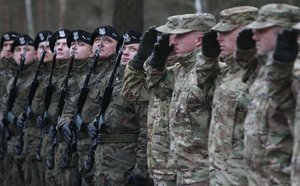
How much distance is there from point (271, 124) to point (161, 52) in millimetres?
1896

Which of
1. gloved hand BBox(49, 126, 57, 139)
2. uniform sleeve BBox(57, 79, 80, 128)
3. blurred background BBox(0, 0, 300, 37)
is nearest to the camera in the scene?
uniform sleeve BBox(57, 79, 80, 128)

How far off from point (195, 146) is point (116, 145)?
162cm

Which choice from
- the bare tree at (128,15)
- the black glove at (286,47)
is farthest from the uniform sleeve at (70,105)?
the black glove at (286,47)

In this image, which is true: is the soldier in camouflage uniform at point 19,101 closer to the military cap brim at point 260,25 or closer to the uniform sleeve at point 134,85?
the uniform sleeve at point 134,85

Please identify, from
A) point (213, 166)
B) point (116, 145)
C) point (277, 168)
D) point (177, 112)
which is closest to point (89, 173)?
point (116, 145)

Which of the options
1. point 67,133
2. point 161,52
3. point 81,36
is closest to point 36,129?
point 67,133

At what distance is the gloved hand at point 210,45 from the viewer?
5.84 metres

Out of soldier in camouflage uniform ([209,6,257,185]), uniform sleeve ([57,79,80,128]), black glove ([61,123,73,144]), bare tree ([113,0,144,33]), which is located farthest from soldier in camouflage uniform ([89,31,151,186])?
bare tree ([113,0,144,33])

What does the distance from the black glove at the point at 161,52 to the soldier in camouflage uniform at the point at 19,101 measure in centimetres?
371

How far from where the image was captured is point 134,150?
7645 mm

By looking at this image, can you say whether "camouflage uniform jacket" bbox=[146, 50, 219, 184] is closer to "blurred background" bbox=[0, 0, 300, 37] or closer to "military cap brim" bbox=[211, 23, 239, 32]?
"military cap brim" bbox=[211, 23, 239, 32]

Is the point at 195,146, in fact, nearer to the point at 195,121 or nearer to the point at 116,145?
the point at 195,121

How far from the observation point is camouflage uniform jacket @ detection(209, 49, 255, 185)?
17.9 ft

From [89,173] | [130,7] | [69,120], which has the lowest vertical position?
[89,173]
